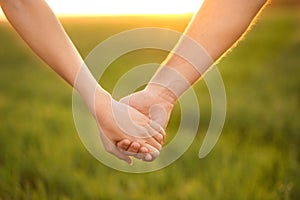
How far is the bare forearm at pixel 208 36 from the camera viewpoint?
2.16 m

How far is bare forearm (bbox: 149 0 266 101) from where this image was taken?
85.1 inches

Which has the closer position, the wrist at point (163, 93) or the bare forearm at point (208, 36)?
the bare forearm at point (208, 36)

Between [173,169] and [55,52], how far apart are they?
120 cm

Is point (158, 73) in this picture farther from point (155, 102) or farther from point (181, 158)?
point (181, 158)

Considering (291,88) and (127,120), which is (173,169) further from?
(291,88)

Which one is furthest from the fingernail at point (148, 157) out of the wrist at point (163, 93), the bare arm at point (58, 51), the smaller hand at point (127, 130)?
the wrist at point (163, 93)

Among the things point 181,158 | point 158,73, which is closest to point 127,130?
point 158,73

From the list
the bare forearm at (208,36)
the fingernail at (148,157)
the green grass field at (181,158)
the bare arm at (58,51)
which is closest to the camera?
the bare arm at (58,51)

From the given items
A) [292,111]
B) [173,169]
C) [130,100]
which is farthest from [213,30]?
[292,111]

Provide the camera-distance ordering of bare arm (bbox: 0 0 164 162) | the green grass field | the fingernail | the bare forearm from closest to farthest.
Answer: bare arm (bbox: 0 0 164 162)
the bare forearm
the fingernail
the green grass field

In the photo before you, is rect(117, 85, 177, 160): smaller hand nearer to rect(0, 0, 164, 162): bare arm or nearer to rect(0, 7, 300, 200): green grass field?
rect(0, 0, 164, 162): bare arm

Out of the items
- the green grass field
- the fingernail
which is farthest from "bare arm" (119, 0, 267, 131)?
the green grass field

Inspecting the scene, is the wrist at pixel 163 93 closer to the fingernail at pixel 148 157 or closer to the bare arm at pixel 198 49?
the bare arm at pixel 198 49

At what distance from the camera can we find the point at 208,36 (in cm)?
222
